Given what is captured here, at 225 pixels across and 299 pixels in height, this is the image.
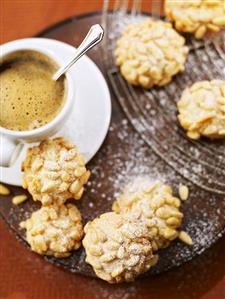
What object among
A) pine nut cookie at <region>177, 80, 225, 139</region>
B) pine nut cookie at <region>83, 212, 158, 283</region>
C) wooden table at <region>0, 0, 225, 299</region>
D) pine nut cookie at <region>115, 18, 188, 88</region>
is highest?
pine nut cookie at <region>115, 18, 188, 88</region>

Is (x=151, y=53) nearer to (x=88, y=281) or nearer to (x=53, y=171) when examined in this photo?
(x=53, y=171)

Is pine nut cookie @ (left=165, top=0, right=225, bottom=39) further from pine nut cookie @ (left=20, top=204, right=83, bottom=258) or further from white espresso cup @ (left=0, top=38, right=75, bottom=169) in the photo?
pine nut cookie @ (left=20, top=204, right=83, bottom=258)

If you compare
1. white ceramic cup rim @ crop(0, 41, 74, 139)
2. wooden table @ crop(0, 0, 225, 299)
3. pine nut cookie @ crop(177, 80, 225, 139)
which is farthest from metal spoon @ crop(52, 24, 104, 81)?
wooden table @ crop(0, 0, 225, 299)

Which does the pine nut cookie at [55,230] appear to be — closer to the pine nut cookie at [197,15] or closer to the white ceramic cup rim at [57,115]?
the white ceramic cup rim at [57,115]

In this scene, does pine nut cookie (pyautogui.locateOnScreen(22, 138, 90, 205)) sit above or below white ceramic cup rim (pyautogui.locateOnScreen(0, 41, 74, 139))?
below

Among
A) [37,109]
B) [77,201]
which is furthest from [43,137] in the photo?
[77,201]

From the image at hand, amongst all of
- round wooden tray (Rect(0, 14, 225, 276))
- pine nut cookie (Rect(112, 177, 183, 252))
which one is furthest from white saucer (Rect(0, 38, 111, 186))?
pine nut cookie (Rect(112, 177, 183, 252))

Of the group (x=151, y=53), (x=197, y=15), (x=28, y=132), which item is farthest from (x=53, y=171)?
(x=197, y=15)

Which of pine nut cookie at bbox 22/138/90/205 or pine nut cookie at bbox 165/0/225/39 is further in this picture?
pine nut cookie at bbox 165/0/225/39

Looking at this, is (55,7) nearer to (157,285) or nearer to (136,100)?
(136,100)
